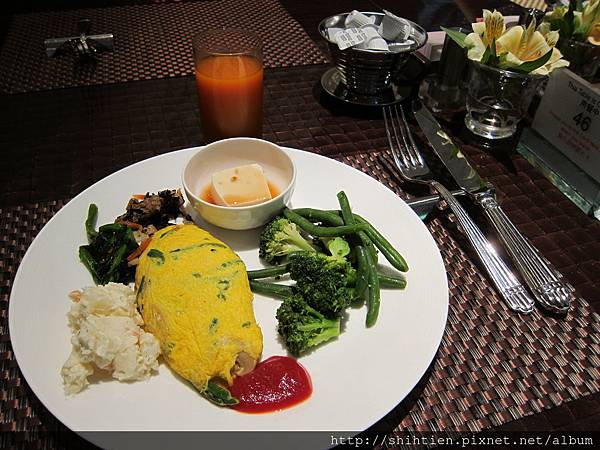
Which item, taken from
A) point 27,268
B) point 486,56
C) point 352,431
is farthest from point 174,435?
point 486,56

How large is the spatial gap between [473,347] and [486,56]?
1.37 metres

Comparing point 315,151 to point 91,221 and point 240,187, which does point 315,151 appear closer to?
point 240,187

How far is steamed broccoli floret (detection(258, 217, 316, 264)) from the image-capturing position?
1.54 m

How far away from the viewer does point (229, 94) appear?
2100mm

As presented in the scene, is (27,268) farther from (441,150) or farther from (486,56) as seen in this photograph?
(486,56)

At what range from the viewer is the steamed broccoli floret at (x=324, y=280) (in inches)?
52.2

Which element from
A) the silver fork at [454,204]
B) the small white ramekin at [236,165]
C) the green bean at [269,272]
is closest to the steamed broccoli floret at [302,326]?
the green bean at [269,272]

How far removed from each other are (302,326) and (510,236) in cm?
92

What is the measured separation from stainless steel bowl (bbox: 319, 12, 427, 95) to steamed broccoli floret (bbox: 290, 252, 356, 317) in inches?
52.4

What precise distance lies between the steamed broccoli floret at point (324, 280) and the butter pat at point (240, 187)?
337 millimetres

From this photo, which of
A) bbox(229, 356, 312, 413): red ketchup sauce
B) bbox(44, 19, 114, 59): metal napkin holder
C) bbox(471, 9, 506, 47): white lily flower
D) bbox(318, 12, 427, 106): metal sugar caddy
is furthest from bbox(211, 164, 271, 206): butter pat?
bbox(44, 19, 114, 59): metal napkin holder

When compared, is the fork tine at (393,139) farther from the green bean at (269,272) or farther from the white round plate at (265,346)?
the green bean at (269,272)

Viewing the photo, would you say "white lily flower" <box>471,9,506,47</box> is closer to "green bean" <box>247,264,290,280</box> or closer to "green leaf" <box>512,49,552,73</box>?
"green leaf" <box>512,49,552,73</box>

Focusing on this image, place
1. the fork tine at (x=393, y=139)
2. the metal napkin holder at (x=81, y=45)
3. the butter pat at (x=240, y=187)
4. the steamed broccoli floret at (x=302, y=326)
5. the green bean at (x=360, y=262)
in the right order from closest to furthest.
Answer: the steamed broccoli floret at (x=302, y=326) → the green bean at (x=360, y=262) → the butter pat at (x=240, y=187) → the fork tine at (x=393, y=139) → the metal napkin holder at (x=81, y=45)
